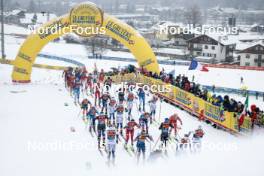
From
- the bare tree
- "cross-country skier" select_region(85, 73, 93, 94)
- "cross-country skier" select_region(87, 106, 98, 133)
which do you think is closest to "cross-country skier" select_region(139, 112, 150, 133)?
"cross-country skier" select_region(87, 106, 98, 133)

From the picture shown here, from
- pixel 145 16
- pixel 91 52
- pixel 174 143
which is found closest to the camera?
pixel 174 143

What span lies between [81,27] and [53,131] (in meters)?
11.1

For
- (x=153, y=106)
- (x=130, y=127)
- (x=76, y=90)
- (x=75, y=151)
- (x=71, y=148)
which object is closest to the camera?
(x=75, y=151)

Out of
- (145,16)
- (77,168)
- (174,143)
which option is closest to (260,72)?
(174,143)

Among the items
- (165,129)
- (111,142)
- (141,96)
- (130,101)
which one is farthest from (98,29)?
(111,142)

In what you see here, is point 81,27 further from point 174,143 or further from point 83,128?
point 174,143

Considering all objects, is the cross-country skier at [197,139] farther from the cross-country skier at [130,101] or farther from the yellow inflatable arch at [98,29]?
the yellow inflatable arch at [98,29]

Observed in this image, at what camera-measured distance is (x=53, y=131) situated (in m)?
16.5

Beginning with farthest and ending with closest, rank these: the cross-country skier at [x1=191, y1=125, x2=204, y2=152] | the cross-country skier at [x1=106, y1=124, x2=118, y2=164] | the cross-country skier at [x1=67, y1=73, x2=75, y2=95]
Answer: the cross-country skier at [x1=67, y1=73, x2=75, y2=95]
the cross-country skier at [x1=191, y1=125, x2=204, y2=152]
the cross-country skier at [x1=106, y1=124, x2=118, y2=164]

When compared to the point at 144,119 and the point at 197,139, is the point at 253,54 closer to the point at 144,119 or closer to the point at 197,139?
the point at 144,119

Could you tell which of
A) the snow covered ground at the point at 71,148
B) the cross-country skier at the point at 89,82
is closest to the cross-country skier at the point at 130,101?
the snow covered ground at the point at 71,148

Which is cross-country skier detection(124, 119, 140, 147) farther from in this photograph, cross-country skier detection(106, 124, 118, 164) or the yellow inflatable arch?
the yellow inflatable arch

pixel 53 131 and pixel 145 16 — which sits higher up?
pixel 145 16

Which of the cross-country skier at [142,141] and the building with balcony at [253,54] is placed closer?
the cross-country skier at [142,141]
